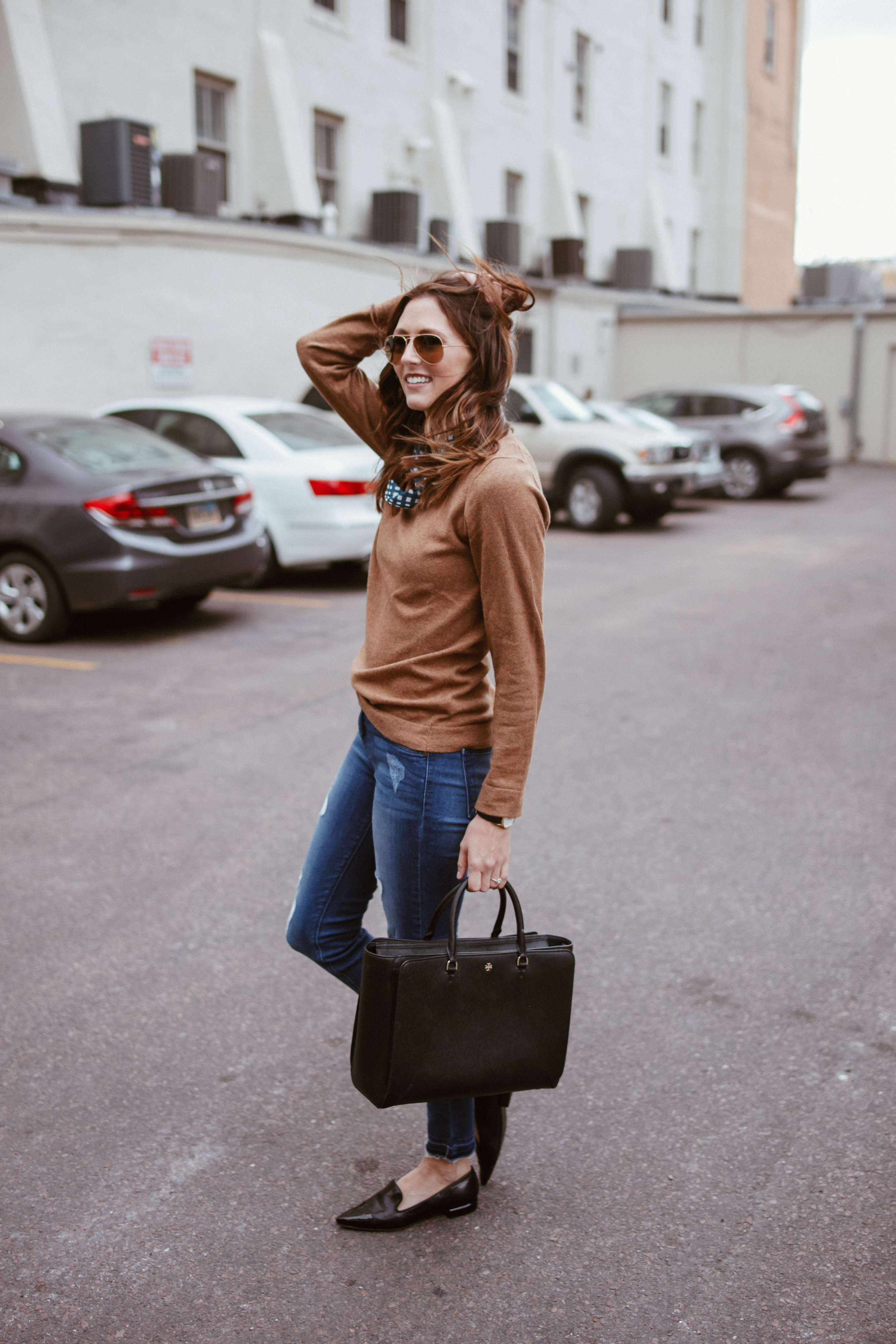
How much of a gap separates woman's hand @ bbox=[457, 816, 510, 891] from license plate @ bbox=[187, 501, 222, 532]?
6.85 meters

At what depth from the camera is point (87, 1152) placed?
2885 mm

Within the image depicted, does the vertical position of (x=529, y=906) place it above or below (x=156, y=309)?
below

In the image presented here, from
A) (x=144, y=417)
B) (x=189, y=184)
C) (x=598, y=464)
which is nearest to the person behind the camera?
(x=144, y=417)

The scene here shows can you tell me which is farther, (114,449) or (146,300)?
(146,300)

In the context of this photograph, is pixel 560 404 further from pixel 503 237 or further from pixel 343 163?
pixel 503 237

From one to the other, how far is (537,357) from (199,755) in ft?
70.6

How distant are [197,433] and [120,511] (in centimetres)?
268

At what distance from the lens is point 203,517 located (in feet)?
29.3

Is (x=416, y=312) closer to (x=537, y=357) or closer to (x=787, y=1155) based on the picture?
(x=787, y=1155)

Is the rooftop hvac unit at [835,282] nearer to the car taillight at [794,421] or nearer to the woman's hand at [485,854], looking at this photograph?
the car taillight at [794,421]

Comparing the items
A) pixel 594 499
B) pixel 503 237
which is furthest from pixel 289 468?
pixel 503 237

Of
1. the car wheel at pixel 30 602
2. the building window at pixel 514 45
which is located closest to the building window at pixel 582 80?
the building window at pixel 514 45

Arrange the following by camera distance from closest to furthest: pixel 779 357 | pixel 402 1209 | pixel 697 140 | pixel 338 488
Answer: pixel 402 1209 < pixel 338 488 < pixel 779 357 < pixel 697 140

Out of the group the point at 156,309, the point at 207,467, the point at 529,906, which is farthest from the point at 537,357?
the point at 529,906
